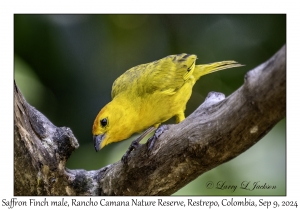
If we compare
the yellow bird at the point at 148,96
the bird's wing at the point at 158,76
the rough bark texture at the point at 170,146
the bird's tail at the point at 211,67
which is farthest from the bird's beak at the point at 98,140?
the bird's tail at the point at 211,67

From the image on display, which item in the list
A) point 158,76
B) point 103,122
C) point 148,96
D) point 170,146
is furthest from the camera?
point 158,76

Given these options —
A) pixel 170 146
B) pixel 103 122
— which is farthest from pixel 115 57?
pixel 170 146

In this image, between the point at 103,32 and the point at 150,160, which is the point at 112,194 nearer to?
the point at 150,160

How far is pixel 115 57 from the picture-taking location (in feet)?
13.9

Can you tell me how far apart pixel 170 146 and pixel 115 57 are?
1452 mm

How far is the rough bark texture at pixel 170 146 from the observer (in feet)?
8.23

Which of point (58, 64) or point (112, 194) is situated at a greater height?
point (58, 64)

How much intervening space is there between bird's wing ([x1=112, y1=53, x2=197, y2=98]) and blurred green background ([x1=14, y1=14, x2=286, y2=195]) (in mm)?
84

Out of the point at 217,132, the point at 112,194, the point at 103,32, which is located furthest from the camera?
the point at 103,32

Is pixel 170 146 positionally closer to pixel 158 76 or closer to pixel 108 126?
pixel 108 126

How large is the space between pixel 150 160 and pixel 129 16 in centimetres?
139

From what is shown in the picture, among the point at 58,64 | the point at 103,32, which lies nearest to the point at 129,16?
the point at 103,32

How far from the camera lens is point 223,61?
4.08 meters

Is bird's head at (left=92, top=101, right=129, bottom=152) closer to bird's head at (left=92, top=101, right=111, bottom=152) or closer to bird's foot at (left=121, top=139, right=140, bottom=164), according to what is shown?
bird's head at (left=92, top=101, right=111, bottom=152)
